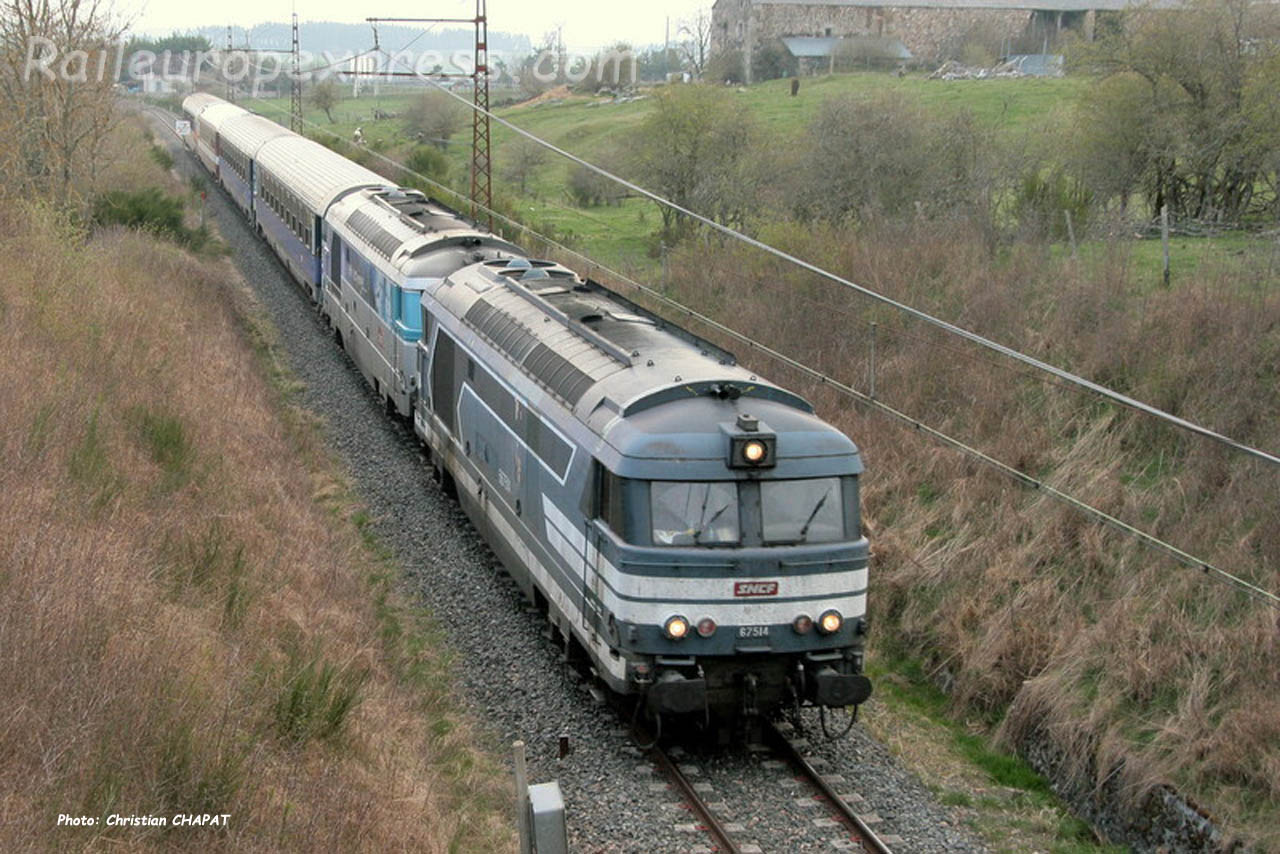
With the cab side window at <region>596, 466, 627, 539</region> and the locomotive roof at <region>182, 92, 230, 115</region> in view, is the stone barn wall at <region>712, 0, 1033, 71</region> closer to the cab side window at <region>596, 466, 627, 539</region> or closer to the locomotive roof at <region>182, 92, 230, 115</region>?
the locomotive roof at <region>182, 92, 230, 115</region>

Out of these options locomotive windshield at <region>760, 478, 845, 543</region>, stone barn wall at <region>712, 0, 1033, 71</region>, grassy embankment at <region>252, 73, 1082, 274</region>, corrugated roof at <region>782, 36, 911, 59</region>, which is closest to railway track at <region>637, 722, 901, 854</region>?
locomotive windshield at <region>760, 478, 845, 543</region>

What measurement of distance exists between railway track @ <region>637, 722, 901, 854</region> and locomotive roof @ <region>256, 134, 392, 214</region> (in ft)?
59.6

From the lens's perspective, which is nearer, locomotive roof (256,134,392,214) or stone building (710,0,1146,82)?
locomotive roof (256,134,392,214)

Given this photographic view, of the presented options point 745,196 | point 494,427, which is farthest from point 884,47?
point 494,427

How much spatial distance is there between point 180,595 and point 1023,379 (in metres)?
10.8

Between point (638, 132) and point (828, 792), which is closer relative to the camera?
point (828, 792)

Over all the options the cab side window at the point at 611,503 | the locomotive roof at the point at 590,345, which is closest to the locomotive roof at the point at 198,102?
the locomotive roof at the point at 590,345

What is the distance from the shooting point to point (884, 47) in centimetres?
8362

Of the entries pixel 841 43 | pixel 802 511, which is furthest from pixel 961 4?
pixel 802 511

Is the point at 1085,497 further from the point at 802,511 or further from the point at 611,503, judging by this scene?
the point at 611,503

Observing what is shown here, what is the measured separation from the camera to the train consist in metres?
10.2

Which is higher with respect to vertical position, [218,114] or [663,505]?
[218,114]

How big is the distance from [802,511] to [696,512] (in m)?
0.86

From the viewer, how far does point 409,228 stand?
817 inches
